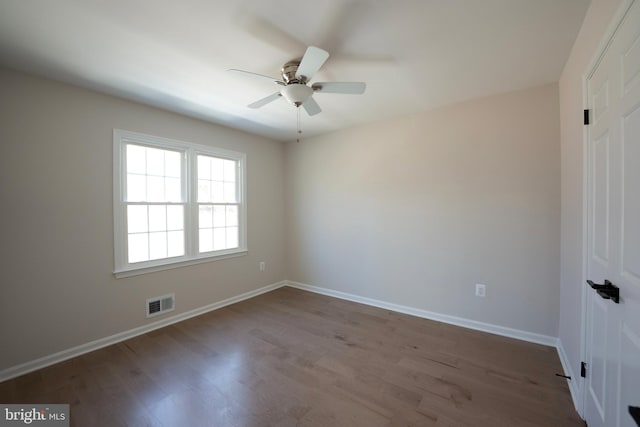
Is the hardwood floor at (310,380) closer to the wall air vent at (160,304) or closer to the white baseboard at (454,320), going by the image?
the white baseboard at (454,320)

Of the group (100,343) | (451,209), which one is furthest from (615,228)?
(100,343)

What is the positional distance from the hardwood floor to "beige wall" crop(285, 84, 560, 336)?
0.50m

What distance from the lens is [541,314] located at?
243 cm

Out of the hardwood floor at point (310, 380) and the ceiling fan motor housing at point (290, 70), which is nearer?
the hardwood floor at point (310, 380)

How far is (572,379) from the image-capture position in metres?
1.82

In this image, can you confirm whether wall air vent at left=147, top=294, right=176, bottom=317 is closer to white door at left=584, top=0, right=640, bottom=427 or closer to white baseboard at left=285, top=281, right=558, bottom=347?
white baseboard at left=285, top=281, right=558, bottom=347

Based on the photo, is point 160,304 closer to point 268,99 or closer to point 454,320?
point 268,99

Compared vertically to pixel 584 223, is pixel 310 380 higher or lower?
lower

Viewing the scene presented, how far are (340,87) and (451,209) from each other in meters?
1.91

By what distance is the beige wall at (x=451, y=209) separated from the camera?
7.93 ft

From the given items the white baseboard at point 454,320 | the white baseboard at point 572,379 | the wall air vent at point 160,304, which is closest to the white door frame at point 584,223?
the white baseboard at point 572,379

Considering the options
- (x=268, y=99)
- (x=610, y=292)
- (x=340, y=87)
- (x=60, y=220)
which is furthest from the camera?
(x=60, y=220)

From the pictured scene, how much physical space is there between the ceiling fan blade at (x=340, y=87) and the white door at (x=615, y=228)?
132 cm

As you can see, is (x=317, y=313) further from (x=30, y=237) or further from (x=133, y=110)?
(x=133, y=110)
